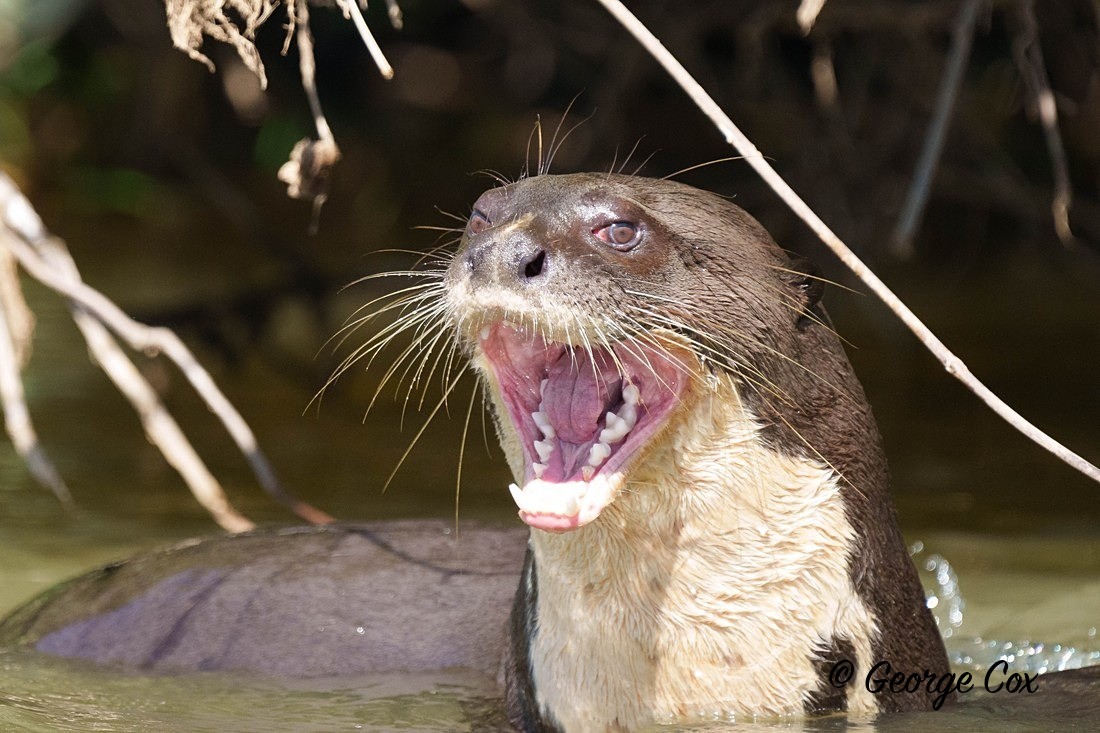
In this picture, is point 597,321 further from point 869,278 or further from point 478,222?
point 869,278

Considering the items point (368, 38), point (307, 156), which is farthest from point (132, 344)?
point (368, 38)

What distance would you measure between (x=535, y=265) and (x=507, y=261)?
46 mm

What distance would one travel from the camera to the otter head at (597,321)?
93.4 inches

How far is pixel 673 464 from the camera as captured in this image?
253 cm

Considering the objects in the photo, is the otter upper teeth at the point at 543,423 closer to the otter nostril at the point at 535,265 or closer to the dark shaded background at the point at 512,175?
the otter nostril at the point at 535,265

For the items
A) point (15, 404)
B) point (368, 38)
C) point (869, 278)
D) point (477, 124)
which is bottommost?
point (15, 404)

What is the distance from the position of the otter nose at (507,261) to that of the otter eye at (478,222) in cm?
14

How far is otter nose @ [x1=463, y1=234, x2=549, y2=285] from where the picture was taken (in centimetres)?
234

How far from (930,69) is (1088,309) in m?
2.67

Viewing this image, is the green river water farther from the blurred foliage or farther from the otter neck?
the blurred foliage

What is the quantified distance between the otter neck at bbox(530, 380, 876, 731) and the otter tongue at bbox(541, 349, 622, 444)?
0.13 meters

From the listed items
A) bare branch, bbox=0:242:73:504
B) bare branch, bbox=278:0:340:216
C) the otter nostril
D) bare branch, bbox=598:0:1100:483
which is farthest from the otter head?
bare branch, bbox=0:242:73:504

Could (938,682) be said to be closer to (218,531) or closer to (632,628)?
(632,628)

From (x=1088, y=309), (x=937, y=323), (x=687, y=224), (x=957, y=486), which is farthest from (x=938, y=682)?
(x=1088, y=309)
